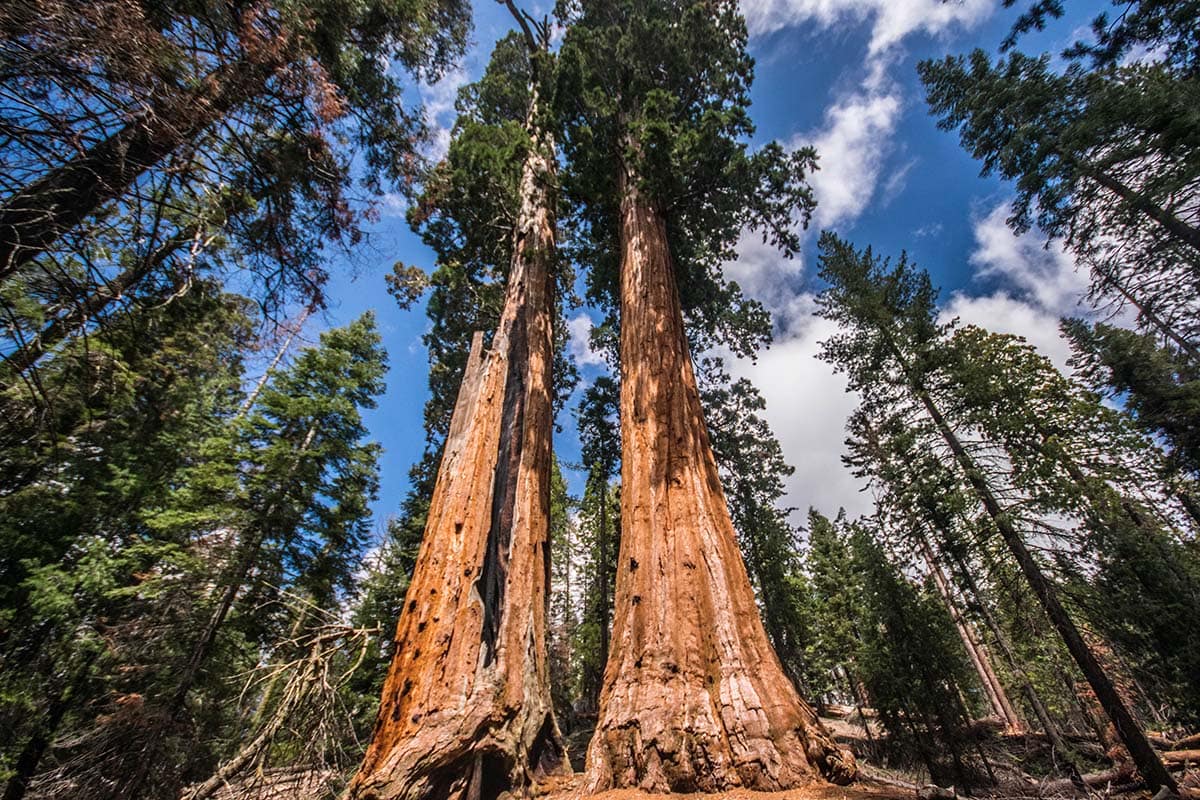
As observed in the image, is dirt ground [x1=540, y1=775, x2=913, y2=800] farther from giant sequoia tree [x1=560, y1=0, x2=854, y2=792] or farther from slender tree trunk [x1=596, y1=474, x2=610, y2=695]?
slender tree trunk [x1=596, y1=474, x2=610, y2=695]

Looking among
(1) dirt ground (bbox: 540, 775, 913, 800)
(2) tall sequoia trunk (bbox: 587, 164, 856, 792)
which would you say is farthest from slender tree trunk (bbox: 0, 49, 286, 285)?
(1) dirt ground (bbox: 540, 775, 913, 800)

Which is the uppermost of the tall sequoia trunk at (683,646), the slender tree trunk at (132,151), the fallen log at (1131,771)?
the slender tree trunk at (132,151)

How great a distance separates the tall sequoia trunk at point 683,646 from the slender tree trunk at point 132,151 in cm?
381

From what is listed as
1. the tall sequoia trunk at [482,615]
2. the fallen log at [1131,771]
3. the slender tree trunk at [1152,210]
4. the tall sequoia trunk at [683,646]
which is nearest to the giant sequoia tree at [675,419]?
the tall sequoia trunk at [683,646]

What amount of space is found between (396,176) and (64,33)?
397cm

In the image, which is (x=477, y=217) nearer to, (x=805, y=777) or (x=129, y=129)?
(x=129, y=129)

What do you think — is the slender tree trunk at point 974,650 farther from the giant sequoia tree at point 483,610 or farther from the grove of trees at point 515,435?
the giant sequoia tree at point 483,610

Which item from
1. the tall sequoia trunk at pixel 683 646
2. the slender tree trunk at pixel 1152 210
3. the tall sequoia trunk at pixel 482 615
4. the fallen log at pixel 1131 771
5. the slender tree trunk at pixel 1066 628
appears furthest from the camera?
the slender tree trunk at pixel 1152 210

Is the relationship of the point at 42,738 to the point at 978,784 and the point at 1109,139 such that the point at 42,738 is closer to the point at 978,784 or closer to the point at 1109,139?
the point at 978,784

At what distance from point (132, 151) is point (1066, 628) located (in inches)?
573

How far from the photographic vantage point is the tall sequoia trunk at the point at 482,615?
2.35m

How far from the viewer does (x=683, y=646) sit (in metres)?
2.62

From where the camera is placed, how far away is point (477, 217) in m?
6.98

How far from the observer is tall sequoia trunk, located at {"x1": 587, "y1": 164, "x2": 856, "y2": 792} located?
6.82 feet
